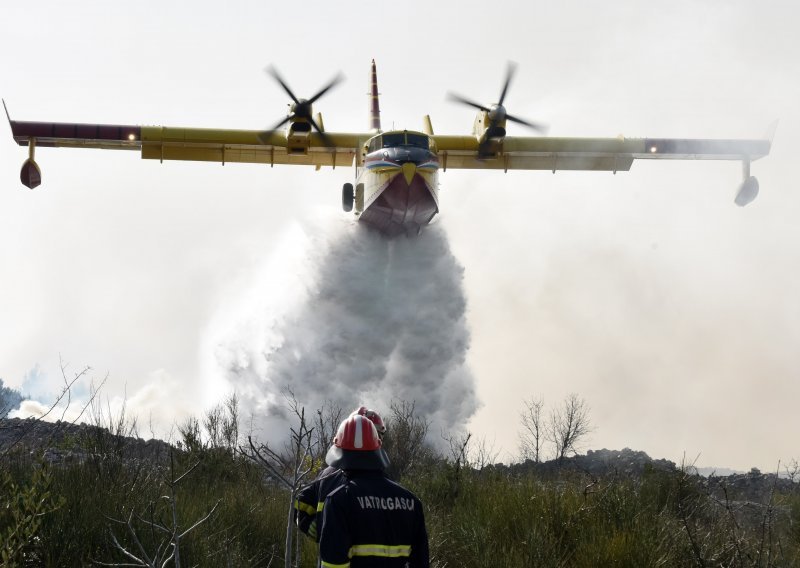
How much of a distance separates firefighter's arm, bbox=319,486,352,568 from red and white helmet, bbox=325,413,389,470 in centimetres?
20

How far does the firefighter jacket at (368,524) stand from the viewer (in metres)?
3.66

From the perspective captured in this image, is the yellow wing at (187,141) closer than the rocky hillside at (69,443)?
No

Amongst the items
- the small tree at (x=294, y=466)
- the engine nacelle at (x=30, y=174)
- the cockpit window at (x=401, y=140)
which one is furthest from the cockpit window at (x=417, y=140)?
the small tree at (x=294, y=466)

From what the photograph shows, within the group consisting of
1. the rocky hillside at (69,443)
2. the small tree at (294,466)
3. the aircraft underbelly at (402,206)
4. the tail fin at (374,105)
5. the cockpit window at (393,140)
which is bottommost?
the rocky hillside at (69,443)

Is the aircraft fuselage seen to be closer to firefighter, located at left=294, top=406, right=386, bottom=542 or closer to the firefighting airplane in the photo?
the firefighting airplane

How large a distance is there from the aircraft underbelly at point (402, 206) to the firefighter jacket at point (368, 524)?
14.5 metres

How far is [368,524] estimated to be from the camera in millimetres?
3752

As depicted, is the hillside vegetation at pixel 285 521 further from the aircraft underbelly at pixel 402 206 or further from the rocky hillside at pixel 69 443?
the aircraft underbelly at pixel 402 206

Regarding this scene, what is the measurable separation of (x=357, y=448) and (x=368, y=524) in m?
0.39

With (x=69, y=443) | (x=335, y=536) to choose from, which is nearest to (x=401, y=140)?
(x=69, y=443)

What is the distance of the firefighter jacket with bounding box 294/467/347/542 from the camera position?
3.88 meters

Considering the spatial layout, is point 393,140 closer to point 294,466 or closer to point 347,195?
point 347,195

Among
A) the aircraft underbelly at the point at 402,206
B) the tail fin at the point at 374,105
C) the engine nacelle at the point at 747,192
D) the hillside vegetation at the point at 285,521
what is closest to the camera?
the hillside vegetation at the point at 285,521

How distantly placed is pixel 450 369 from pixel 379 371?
7.47 feet
